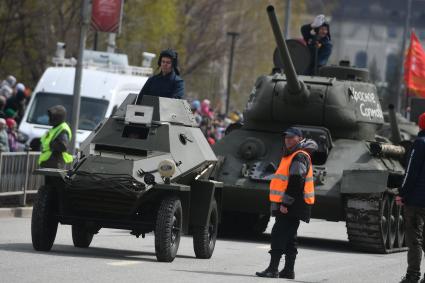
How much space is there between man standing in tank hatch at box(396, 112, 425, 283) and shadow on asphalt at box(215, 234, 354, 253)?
552cm

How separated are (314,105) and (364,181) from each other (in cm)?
243

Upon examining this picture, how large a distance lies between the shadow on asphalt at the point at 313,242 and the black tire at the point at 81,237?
14.9ft

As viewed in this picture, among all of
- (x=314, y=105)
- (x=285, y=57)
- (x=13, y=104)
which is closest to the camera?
(x=285, y=57)

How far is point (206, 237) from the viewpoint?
17.5m

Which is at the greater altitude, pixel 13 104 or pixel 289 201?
pixel 289 201

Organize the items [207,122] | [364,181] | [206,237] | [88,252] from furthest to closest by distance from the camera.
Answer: [207,122] → [364,181] → [206,237] → [88,252]

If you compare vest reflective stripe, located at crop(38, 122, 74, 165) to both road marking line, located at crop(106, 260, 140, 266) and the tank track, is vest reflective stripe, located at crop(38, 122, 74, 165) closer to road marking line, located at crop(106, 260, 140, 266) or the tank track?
the tank track

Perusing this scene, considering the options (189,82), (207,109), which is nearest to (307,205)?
(207,109)

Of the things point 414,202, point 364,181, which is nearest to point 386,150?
point 364,181

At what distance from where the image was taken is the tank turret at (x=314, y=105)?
23391mm

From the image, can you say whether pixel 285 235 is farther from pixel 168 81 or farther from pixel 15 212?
pixel 15 212

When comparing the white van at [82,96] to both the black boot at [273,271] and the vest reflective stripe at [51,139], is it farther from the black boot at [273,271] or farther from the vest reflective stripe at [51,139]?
the black boot at [273,271]

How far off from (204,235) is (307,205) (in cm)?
178

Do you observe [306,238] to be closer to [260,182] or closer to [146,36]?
[260,182]
